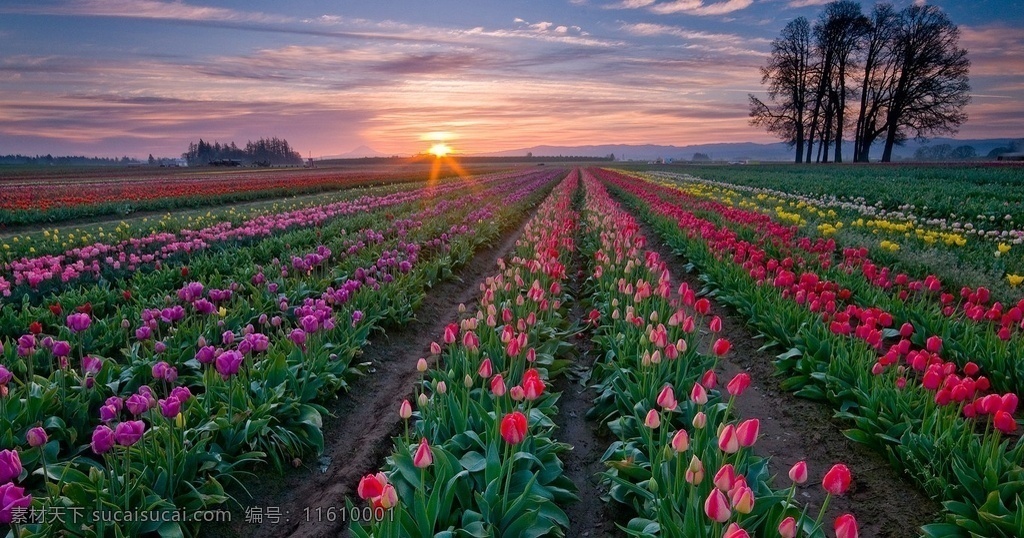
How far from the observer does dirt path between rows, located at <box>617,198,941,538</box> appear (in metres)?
3.50

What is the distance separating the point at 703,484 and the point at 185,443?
2.96 metres

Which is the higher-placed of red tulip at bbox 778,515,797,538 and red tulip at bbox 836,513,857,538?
red tulip at bbox 836,513,857,538

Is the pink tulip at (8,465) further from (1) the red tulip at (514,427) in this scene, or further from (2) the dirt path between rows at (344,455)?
(1) the red tulip at (514,427)

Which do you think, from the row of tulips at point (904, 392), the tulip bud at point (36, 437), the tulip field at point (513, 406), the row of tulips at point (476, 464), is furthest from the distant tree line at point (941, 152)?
the tulip bud at point (36, 437)

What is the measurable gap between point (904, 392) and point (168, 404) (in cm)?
466

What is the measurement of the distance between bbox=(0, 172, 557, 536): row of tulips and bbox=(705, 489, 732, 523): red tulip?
2609 mm

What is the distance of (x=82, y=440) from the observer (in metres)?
4.04

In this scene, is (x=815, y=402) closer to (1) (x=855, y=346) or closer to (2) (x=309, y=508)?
(1) (x=855, y=346)

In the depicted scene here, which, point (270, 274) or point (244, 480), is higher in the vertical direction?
point (270, 274)

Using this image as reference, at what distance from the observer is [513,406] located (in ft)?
13.7

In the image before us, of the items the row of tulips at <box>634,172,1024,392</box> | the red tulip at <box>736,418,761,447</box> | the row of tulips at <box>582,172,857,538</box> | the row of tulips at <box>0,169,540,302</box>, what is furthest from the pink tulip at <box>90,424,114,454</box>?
the row of tulips at <box>634,172,1024,392</box>

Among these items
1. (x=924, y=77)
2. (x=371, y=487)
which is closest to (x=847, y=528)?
(x=371, y=487)

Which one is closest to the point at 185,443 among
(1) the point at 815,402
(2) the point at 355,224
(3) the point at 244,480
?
(3) the point at 244,480

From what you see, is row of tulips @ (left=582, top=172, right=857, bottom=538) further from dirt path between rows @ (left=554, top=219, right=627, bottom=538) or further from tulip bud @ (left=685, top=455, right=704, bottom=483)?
dirt path between rows @ (left=554, top=219, right=627, bottom=538)
